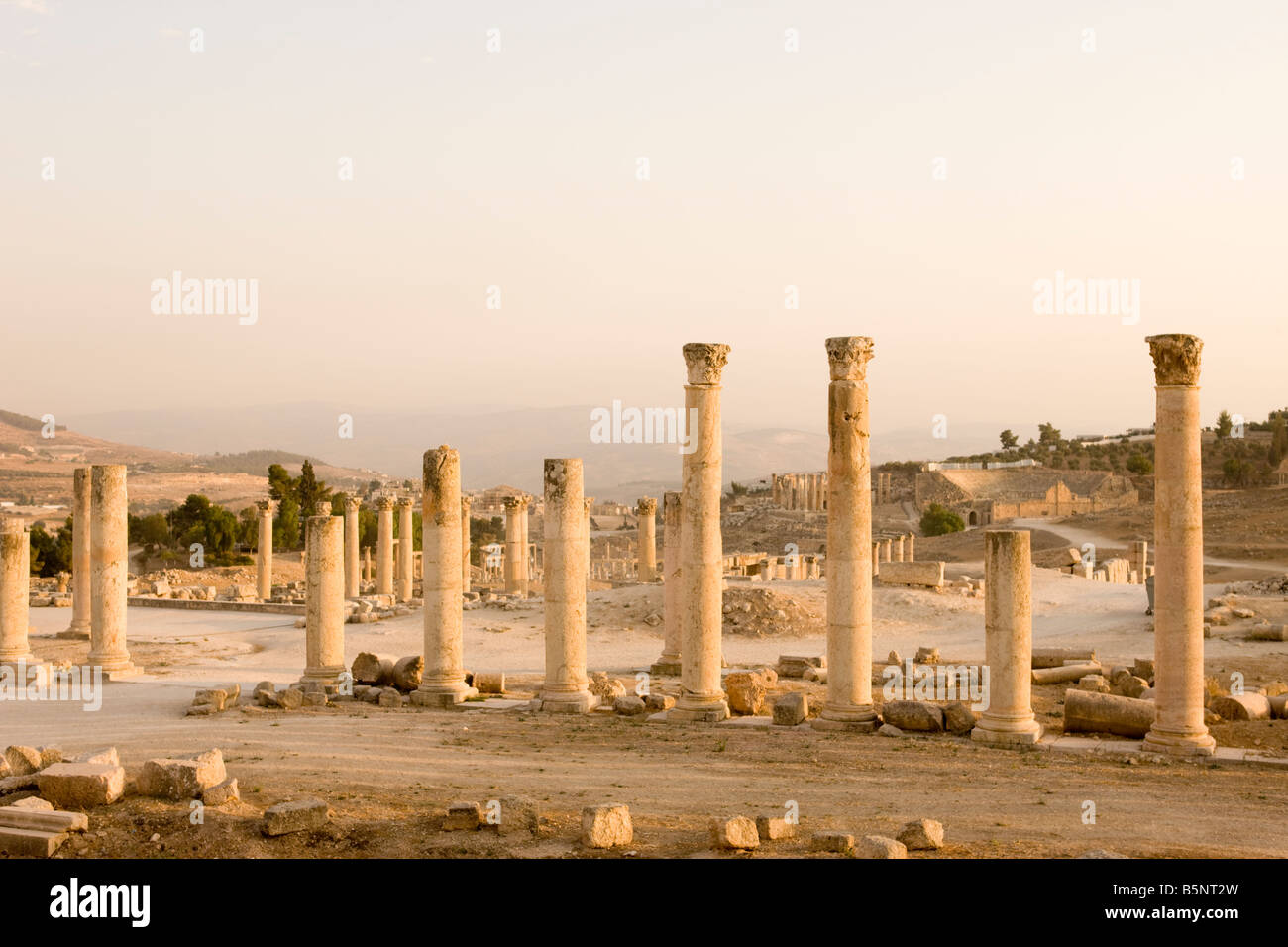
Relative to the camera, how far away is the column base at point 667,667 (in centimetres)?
2400

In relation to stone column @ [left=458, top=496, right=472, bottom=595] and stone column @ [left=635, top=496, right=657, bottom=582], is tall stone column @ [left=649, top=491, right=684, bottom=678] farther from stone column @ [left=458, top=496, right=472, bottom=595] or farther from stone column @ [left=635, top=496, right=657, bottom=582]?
stone column @ [left=458, top=496, right=472, bottom=595]

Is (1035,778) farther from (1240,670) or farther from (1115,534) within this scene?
(1115,534)

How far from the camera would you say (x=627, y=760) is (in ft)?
48.1

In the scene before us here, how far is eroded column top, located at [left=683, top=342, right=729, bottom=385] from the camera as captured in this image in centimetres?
1791

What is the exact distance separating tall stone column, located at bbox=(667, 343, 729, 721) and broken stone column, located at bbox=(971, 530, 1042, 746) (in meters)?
4.13

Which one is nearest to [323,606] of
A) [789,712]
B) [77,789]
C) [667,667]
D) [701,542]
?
[701,542]

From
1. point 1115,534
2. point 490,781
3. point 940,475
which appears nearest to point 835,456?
point 490,781

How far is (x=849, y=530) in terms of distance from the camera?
17.2 metres

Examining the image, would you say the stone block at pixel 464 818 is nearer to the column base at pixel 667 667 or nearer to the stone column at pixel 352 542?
the column base at pixel 667 667

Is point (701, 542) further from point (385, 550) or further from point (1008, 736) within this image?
point (385, 550)

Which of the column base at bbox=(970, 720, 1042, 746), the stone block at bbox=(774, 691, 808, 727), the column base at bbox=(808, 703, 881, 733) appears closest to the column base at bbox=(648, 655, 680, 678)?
the stone block at bbox=(774, 691, 808, 727)

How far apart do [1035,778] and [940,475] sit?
82.9 metres

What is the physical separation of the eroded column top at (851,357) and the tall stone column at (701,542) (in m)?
1.85

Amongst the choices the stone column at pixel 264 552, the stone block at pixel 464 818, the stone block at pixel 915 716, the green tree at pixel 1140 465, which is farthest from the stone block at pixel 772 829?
the green tree at pixel 1140 465
